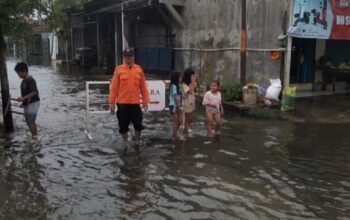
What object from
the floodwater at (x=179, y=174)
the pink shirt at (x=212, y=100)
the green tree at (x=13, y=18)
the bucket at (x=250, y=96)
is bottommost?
the floodwater at (x=179, y=174)

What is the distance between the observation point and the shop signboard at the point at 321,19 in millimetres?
13688

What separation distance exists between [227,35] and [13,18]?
28.8 ft

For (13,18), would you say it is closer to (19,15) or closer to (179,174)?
(19,15)

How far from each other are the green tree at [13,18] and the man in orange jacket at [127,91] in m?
2.46

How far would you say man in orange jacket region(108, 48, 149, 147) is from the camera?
8.94 metres

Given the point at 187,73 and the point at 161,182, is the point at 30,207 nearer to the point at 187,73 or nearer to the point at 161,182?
the point at 161,182

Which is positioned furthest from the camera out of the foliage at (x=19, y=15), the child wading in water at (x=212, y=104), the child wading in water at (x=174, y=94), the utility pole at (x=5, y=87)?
the child wading in water at (x=212, y=104)

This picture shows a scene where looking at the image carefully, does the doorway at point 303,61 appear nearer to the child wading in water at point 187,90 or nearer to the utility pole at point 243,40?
the utility pole at point 243,40

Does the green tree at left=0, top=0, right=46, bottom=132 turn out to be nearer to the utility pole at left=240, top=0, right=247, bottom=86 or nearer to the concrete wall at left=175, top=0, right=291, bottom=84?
the utility pole at left=240, top=0, right=247, bottom=86

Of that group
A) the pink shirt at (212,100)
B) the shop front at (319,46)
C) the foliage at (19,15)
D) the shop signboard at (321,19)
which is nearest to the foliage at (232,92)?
the shop front at (319,46)

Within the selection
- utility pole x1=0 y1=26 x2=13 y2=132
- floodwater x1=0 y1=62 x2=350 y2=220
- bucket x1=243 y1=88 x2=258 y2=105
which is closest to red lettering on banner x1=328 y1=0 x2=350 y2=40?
bucket x1=243 y1=88 x2=258 y2=105

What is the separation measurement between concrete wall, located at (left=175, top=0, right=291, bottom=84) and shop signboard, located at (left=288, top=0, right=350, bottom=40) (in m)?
0.55

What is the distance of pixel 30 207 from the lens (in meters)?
6.08

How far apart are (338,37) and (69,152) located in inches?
371
